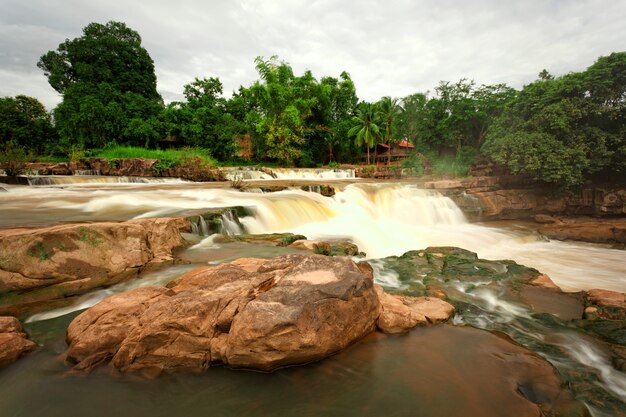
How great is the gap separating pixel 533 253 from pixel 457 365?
8.39 metres

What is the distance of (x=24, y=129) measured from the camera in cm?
2923

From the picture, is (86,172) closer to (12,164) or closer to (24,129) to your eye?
(12,164)

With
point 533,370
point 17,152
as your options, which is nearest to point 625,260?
point 533,370

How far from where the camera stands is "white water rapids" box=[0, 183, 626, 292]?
7402 millimetres

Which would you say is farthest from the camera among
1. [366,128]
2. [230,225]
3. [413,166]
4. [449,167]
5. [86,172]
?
[366,128]

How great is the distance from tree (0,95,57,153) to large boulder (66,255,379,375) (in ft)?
114

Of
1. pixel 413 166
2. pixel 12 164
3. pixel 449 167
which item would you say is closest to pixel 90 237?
pixel 12 164

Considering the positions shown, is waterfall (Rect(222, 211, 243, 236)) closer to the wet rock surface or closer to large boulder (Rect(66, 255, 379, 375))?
large boulder (Rect(66, 255, 379, 375))

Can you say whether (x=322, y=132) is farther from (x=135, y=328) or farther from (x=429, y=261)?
(x=135, y=328)

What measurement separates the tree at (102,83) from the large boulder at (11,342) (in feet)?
96.7

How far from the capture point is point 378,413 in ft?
7.01

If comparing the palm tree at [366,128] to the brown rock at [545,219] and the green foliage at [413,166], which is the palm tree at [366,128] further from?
the brown rock at [545,219]

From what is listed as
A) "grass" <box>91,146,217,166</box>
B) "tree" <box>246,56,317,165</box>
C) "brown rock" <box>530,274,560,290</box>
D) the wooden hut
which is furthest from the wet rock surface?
the wooden hut

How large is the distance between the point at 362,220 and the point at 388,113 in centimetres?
2959
